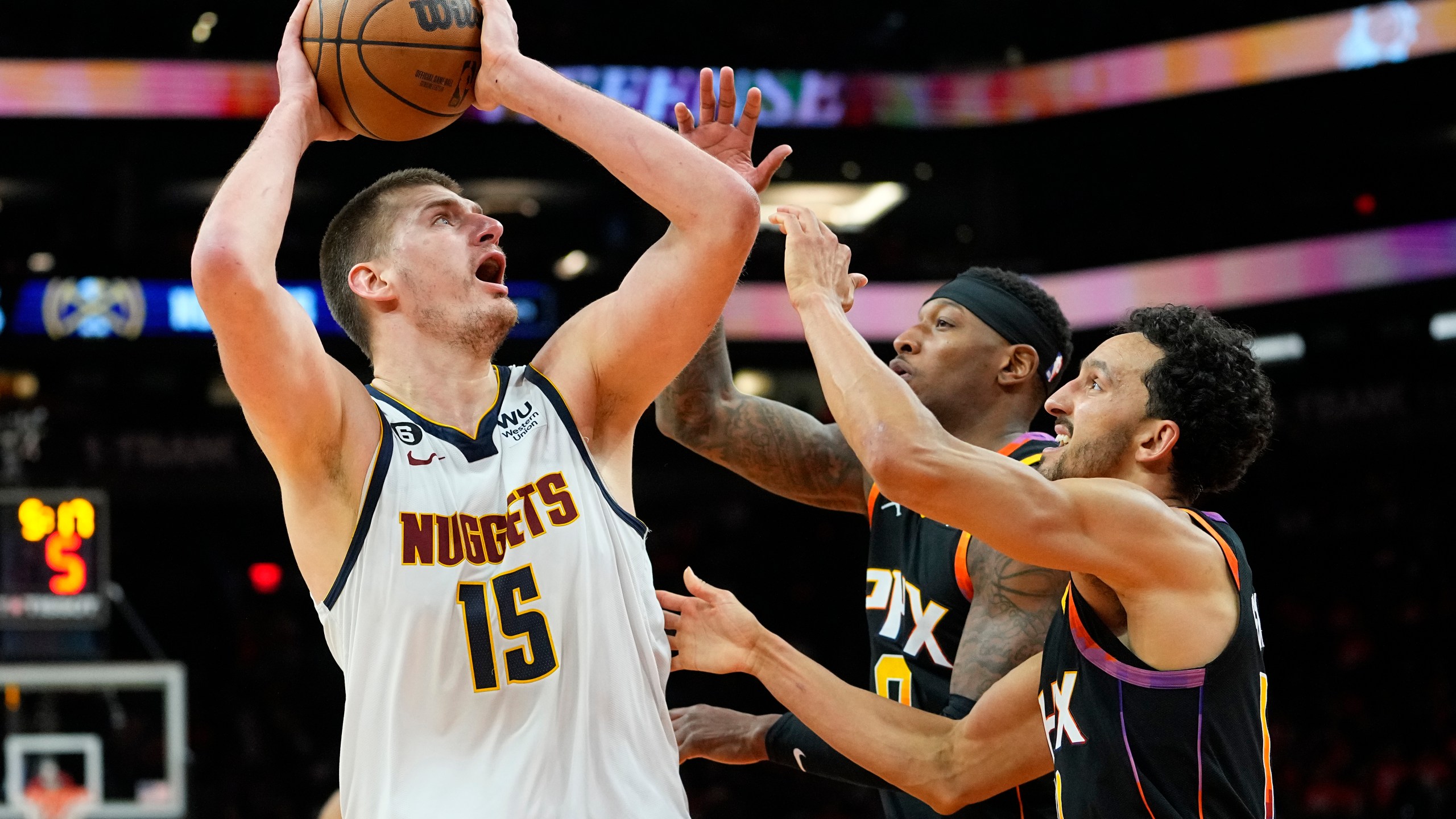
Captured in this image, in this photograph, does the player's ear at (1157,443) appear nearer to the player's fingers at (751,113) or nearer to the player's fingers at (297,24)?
the player's fingers at (751,113)

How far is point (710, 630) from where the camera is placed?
3621 millimetres

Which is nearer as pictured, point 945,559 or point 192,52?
point 945,559

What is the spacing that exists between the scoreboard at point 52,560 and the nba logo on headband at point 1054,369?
23.1ft

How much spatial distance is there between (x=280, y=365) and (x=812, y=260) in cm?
132

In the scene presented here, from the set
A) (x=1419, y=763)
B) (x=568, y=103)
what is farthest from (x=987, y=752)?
(x=1419, y=763)

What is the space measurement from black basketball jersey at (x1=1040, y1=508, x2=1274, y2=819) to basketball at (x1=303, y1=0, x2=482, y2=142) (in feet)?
5.89

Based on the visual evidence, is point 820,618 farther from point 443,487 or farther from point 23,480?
point 443,487

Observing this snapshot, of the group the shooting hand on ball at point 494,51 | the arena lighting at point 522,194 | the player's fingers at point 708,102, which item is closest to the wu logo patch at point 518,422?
the shooting hand on ball at point 494,51

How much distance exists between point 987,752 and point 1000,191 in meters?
16.7

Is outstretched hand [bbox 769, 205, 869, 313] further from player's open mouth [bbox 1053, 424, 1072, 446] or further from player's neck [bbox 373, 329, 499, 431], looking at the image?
player's neck [bbox 373, 329, 499, 431]

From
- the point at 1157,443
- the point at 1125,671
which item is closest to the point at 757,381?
the point at 1157,443

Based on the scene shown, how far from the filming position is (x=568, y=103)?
3.08 metres

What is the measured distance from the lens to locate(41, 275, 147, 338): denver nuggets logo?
48.5 ft

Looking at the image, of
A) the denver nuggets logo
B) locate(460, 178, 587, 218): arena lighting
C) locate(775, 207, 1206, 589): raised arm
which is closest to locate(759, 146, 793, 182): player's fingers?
locate(775, 207, 1206, 589): raised arm
